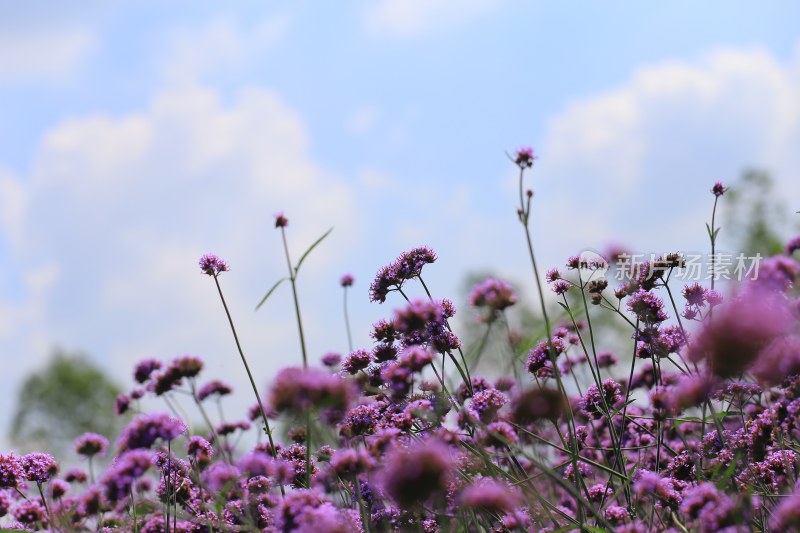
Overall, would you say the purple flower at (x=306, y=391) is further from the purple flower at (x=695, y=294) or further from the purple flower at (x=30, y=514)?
the purple flower at (x=695, y=294)

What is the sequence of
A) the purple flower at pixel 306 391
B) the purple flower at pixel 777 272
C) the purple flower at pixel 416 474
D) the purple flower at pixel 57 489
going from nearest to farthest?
the purple flower at pixel 416 474 < the purple flower at pixel 306 391 < the purple flower at pixel 777 272 < the purple flower at pixel 57 489

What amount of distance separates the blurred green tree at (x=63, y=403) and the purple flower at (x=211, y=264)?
3555 centimetres


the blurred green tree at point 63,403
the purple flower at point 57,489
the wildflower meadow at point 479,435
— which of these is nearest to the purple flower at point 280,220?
the wildflower meadow at point 479,435

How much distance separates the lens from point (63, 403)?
40.2 m

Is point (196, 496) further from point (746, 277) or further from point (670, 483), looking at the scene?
point (746, 277)

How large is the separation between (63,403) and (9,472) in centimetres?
3929

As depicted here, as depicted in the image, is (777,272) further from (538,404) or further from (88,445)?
(88,445)

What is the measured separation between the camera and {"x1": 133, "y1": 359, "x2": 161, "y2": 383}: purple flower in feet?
19.4

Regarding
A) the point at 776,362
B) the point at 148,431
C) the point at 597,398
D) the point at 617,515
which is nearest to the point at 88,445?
the point at 148,431

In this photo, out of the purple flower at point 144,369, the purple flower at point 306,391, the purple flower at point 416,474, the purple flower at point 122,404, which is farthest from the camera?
the purple flower at point 122,404

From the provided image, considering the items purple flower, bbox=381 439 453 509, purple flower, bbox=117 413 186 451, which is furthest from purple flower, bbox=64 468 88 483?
purple flower, bbox=381 439 453 509

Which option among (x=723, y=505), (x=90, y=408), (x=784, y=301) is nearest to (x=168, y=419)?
(x=723, y=505)

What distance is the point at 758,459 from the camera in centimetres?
441

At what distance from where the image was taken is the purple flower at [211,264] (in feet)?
15.5
